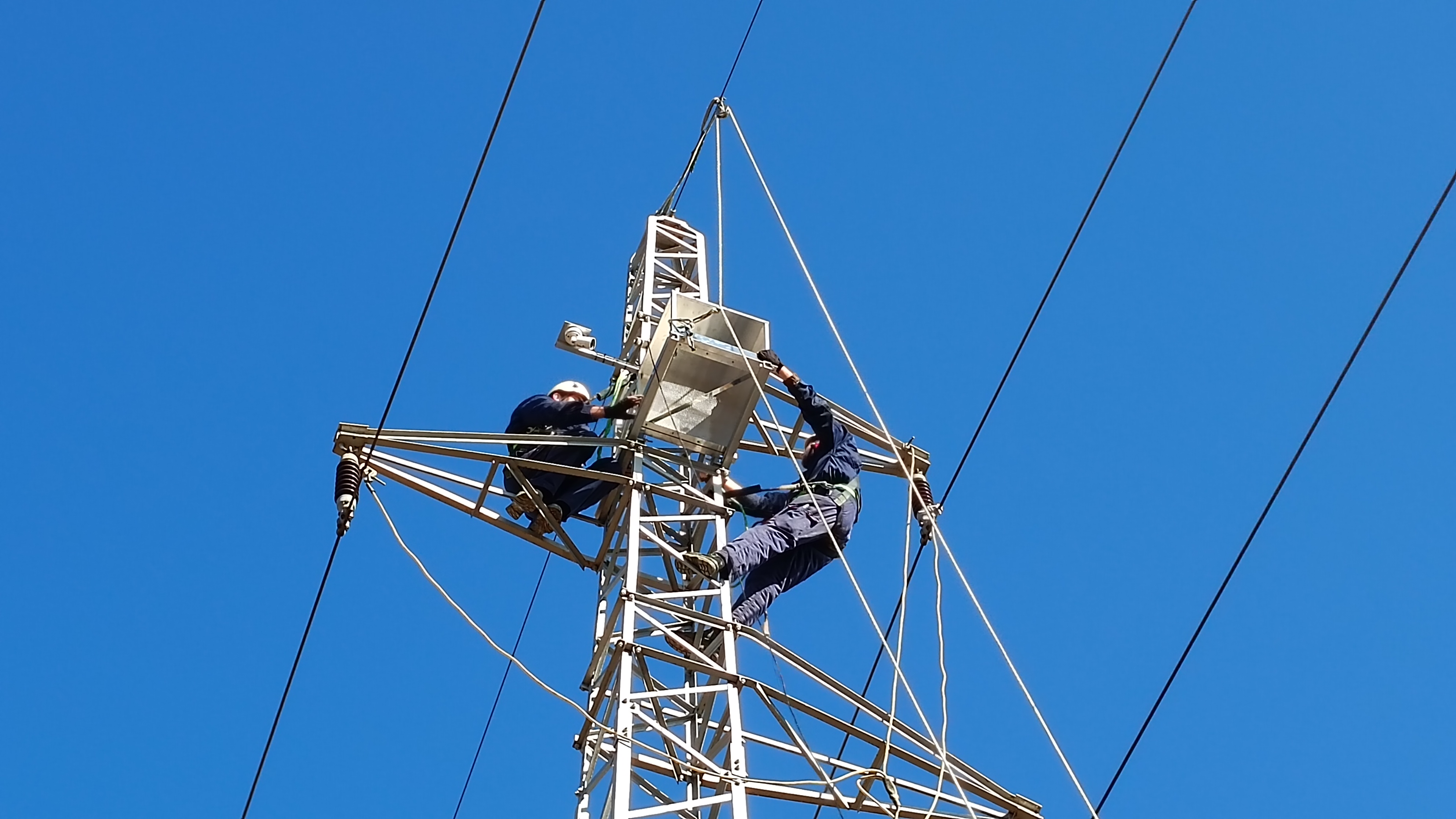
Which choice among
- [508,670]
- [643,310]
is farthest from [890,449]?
[508,670]

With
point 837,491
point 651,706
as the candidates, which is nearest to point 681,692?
point 651,706

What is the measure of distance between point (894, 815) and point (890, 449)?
298 cm

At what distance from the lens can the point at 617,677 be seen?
980 centimetres

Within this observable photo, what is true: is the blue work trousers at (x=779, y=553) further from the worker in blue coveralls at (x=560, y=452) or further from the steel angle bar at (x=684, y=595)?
the worker in blue coveralls at (x=560, y=452)

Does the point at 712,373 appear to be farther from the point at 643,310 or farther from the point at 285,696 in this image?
the point at 285,696

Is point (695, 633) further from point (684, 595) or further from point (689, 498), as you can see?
point (689, 498)

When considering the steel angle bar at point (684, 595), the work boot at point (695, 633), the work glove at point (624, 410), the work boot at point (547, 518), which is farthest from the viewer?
the work glove at point (624, 410)

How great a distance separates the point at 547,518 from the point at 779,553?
1612mm

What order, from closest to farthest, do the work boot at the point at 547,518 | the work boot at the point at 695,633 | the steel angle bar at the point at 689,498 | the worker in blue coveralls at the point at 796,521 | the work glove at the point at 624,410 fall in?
the work boot at the point at 695,633, the worker in blue coveralls at the point at 796,521, the steel angle bar at the point at 689,498, the work boot at the point at 547,518, the work glove at the point at 624,410

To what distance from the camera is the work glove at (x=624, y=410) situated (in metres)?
11.7

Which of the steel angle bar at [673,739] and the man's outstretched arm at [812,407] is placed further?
the man's outstretched arm at [812,407]

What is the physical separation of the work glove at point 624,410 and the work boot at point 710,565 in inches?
59.7

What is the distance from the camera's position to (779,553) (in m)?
10.9

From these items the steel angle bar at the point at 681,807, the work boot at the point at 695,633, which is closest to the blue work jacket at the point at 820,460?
the work boot at the point at 695,633
